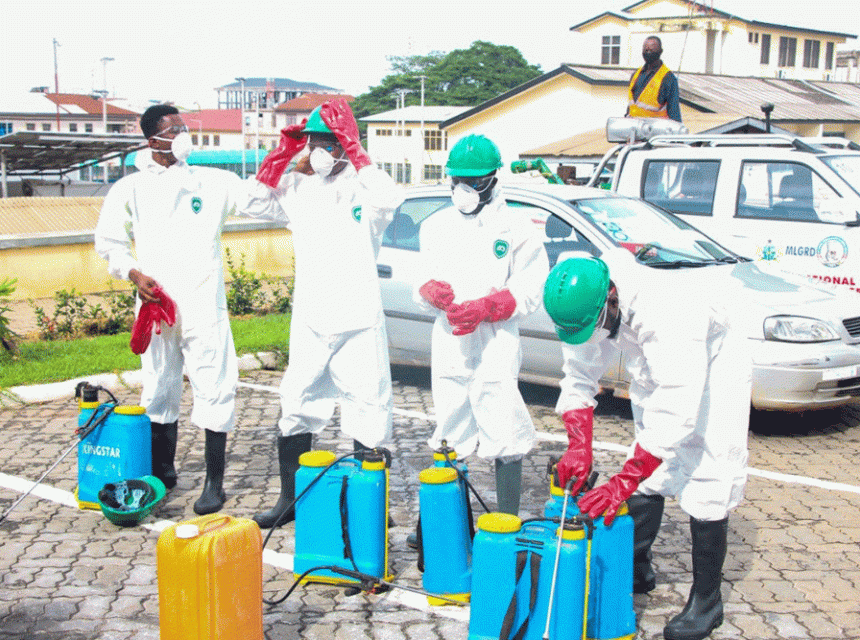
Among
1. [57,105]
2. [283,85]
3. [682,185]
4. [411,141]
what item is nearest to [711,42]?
[411,141]

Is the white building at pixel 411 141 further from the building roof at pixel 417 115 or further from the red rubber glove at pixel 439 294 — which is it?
the red rubber glove at pixel 439 294

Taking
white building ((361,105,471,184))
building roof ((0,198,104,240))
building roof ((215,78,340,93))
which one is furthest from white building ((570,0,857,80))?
building roof ((215,78,340,93))

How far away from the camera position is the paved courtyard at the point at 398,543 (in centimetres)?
418

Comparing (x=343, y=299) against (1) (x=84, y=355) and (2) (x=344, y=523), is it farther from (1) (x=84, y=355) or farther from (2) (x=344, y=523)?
(1) (x=84, y=355)

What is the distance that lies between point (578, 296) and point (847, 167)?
19.4 ft

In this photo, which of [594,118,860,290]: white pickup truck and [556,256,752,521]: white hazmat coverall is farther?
[594,118,860,290]: white pickup truck

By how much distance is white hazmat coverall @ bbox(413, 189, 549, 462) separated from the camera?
4.80 metres

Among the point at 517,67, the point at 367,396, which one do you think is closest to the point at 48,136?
the point at 367,396

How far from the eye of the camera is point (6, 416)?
24.4 feet

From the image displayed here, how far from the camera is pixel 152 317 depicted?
5312mm

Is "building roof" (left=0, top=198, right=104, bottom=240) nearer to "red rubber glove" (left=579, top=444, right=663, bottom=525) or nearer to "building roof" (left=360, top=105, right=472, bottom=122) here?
"red rubber glove" (left=579, top=444, right=663, bottom=525)

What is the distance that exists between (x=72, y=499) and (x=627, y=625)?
3.32 metres

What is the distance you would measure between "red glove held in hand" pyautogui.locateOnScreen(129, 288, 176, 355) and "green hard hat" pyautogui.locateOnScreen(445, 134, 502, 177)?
1654mm

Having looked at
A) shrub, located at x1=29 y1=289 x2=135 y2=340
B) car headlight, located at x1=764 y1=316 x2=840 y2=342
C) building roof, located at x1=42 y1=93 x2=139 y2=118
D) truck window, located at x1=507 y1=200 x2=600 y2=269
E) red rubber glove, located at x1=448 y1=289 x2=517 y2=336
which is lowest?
shrub, located at x1=29 y1=289 x2=135 y2=340
